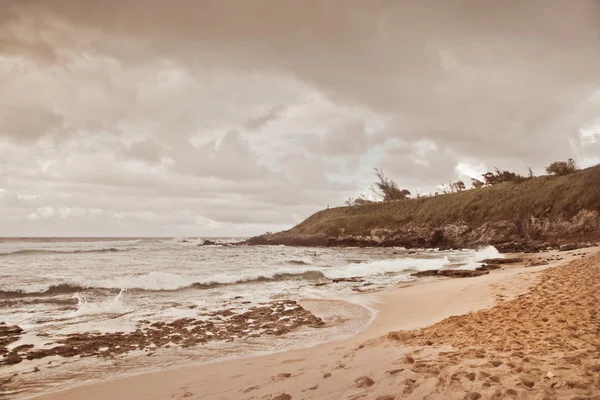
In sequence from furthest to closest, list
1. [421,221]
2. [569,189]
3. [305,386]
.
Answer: [421,221], [569,189], [305,386]

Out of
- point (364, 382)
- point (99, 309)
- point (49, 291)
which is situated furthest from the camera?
point (49, 291)

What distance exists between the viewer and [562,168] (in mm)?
53656

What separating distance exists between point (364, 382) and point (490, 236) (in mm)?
49784

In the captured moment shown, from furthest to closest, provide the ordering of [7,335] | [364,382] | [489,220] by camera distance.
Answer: [489,220] → [7,335] → [364,382]

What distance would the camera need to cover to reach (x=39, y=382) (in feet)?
19.4

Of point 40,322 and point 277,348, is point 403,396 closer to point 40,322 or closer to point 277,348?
point 277,348

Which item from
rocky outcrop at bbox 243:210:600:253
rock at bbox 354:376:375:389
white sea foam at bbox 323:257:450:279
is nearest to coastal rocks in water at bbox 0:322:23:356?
rock at bbox 354:376:375:389

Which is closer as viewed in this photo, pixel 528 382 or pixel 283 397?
pixel 528 382

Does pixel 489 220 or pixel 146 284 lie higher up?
pixel 489 220

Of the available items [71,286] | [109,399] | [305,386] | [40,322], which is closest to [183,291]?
[71,286]

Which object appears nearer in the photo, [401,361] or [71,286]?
[401,361]

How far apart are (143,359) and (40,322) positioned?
17.8ft

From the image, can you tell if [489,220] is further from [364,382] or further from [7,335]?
[7,335]

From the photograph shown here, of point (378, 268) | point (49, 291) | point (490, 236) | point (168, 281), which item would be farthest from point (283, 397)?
point (490, 236)
